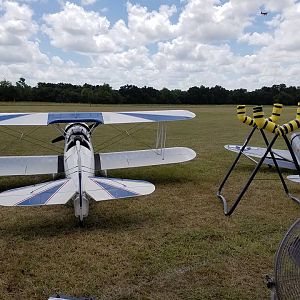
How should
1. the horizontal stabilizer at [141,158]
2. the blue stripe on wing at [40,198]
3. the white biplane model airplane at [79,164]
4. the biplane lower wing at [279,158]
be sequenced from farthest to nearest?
1. the horizontal stabilizer at [141,158]
2. the biplane lower wing at [279,158]
3. the white biplane model airplane at [79,164]
4. the blue stripe on wing at [40,198]

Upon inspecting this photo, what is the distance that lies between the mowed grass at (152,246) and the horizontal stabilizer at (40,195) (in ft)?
1.82

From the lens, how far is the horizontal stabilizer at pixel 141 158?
28.0 ft

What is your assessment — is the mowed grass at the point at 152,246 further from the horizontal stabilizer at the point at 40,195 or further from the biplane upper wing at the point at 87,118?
the biplane upper wing at the point at 87,118

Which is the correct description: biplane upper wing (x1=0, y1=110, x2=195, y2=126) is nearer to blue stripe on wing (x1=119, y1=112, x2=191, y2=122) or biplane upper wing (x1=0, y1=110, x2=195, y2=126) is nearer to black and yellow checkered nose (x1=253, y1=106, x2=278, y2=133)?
blue stripe on wing (x1=119, y1=112, x2=191, y2=122)

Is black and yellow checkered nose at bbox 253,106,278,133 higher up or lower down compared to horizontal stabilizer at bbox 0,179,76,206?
higher up

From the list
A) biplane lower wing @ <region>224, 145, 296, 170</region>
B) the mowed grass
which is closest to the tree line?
biplane lower wing @ <region>224, 145, 296, 170</region>

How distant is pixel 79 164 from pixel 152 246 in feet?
5.85

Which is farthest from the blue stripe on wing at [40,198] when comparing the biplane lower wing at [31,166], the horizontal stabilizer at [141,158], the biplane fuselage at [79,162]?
the horizontal stabilizer at [141,158]

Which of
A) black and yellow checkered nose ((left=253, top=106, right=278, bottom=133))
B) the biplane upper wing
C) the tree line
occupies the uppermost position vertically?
black and yellow checkered nose ((left=253, top=106, right=278, bottom=133))

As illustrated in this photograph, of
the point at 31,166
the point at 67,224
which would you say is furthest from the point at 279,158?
the point at 31,166

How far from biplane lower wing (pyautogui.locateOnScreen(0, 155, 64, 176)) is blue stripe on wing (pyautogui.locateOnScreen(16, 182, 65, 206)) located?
9.51 ft

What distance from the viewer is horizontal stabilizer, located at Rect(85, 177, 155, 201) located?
16.6 feet

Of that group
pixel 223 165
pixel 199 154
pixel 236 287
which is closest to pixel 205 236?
pixel 236 287

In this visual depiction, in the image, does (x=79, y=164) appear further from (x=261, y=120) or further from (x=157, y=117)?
(x=157, y=117)
